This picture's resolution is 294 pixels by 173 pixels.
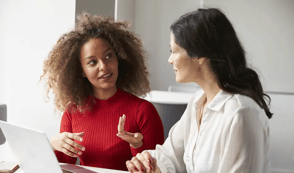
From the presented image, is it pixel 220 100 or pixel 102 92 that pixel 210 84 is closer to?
pixel 220 100

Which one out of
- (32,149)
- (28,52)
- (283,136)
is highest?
(28,52)

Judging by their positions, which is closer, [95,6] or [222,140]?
[222,140]

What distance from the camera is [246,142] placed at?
0.91m

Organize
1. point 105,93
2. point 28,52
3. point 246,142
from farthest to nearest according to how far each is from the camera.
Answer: point 28,52 < point 105,93 < point 246,142

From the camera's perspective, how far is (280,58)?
12.0 feet

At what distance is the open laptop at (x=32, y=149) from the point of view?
3.06ft

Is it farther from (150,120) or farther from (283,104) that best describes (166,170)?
(283,104)

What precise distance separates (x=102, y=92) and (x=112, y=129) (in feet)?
0.67

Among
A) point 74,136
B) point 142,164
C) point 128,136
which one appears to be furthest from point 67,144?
point 142,164

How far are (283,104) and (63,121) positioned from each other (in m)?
2.51

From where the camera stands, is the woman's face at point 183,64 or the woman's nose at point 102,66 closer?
the woman's face at point 183,64

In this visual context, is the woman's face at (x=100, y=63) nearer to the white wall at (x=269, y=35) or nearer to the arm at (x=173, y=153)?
the arm at (x=173, y=153)

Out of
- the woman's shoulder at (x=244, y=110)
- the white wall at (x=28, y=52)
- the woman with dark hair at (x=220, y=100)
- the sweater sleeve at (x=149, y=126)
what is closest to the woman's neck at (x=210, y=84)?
the woman with dark hair at (x=220, y=100)

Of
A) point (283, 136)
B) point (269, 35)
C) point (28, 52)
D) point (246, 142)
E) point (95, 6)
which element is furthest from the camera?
point (269, 35)
